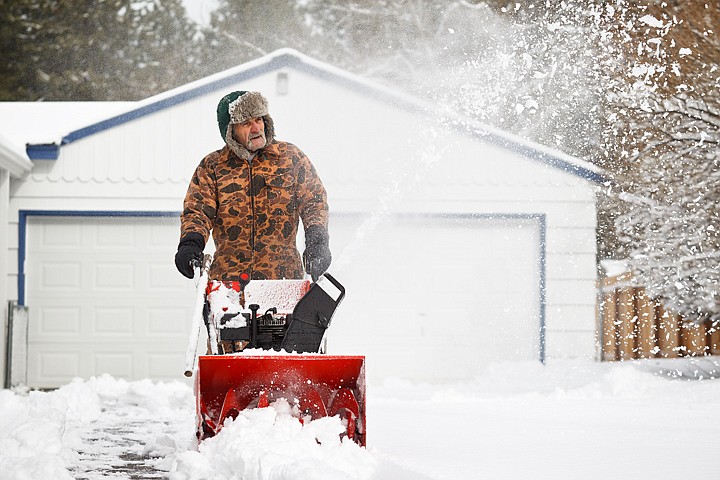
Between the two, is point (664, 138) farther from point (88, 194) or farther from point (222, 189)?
point (222, 189)

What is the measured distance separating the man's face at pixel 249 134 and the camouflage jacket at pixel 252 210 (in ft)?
0.32

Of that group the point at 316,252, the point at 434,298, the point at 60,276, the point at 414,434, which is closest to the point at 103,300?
the point at 60,276

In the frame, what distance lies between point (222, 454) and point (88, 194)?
24.1 ft

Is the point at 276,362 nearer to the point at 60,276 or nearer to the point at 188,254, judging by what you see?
the point at 188,254

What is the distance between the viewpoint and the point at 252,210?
220 inches

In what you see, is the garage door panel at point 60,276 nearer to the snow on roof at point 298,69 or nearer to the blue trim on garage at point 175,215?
the blue trim on garage at point 175,215

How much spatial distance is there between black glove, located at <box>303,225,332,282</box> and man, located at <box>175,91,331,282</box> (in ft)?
0.25

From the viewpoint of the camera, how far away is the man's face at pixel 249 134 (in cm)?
557

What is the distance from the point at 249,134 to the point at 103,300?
627cm

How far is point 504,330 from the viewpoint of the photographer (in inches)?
444

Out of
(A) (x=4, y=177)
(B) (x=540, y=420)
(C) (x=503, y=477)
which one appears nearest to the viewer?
(C) (x=503, y=477)

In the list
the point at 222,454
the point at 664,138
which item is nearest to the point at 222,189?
the point at 222,454

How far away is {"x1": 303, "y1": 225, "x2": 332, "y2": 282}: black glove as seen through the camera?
5.10m

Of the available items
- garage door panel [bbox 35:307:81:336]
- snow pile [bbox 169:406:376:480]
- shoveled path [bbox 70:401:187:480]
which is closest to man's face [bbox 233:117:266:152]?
snow pile [bbox 169:406:376:480]
